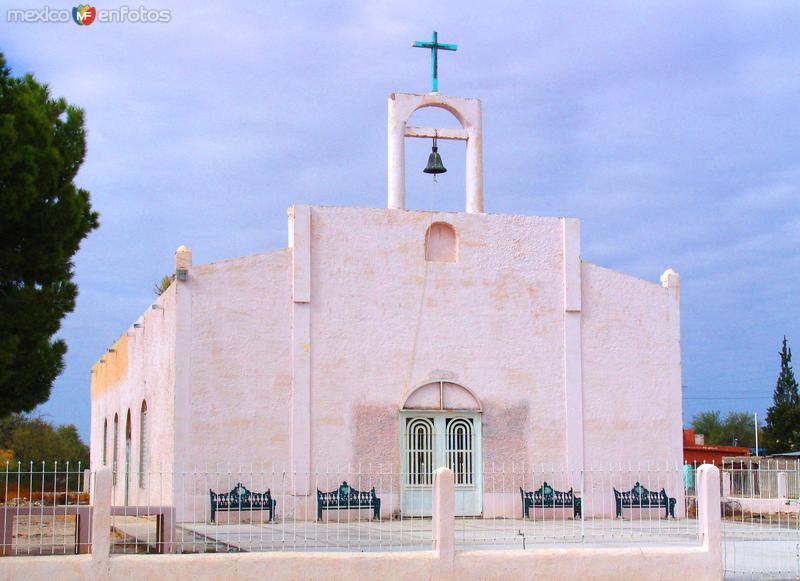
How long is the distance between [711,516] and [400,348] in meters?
7.44

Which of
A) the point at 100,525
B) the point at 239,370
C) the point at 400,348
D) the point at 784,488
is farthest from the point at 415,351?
the point at 784,488

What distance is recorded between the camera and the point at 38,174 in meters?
13.5

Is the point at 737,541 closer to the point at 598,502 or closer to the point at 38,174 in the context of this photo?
the point at 598,502

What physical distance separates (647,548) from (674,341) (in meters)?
8.29

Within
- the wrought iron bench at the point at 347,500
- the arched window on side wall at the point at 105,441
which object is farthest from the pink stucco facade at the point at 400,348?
the arched window on side wall at the point at 105,441

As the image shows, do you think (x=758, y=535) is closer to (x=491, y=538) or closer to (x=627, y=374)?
(x=627, y=374)

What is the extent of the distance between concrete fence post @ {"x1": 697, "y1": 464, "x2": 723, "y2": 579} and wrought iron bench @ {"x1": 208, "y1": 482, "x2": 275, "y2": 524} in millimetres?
7555

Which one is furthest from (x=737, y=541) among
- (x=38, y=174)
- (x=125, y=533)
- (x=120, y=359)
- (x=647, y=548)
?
(x=120, y=359)

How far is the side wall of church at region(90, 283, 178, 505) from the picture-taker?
18359 millimetres

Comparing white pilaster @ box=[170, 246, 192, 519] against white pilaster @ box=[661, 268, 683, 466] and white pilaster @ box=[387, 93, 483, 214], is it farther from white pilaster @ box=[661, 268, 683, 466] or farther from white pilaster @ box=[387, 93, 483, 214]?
white pilaster @ box=[661, 268, 683, 466]

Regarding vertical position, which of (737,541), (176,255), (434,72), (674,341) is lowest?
(737,541)

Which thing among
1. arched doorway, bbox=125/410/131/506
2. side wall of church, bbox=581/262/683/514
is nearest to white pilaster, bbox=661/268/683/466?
side wall of church, bbox=581/262/683/514

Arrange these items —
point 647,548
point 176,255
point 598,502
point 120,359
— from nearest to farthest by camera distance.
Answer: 1. point 647,548
2. point 176,255
3. point 598,502
4. point 120,359

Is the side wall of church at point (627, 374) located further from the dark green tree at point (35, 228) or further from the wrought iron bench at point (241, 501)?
the dark green tree at point (35, 228)
